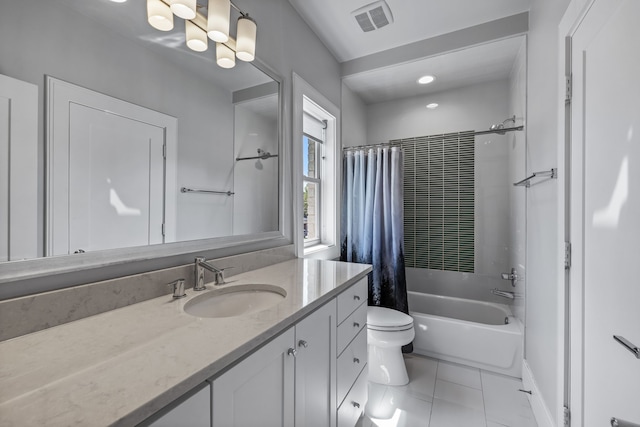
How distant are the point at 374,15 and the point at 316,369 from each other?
2231 mm

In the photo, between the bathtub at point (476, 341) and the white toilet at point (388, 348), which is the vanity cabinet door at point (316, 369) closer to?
the white toilet at point (388, 348)

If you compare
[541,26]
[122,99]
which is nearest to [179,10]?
[122,99]

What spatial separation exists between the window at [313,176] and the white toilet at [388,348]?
879 mm

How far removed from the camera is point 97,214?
3.01 ft

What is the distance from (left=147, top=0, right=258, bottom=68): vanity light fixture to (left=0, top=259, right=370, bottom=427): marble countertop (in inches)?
43.0

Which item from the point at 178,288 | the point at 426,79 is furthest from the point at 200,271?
the point at 426,79

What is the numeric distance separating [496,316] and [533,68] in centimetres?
204

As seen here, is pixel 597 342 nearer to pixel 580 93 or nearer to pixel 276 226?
pixel 580 93

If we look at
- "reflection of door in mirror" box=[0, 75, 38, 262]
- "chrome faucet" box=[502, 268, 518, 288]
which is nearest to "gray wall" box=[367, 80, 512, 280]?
"chrome faucet" box=[502, 268, 518, 288]

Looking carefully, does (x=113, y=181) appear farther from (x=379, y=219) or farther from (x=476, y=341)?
(x=476, y=341)

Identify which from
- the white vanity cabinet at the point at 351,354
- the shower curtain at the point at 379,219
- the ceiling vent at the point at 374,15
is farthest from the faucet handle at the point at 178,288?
the ceiling vent at the point at 374,15

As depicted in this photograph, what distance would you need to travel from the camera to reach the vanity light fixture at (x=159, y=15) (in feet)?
3.44

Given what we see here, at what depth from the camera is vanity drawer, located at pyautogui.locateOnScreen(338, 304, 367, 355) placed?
1.32 meters

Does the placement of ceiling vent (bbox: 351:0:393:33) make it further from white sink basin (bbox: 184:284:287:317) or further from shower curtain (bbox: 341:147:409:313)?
white sink basin (bbox: 184:284:287:317)
